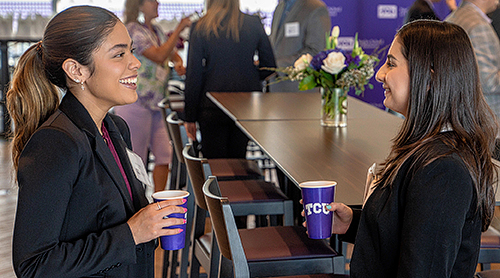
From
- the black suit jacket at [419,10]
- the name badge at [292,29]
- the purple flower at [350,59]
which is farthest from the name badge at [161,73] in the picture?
the black suit jacket at [419,10]

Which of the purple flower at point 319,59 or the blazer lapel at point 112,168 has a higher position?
the purple flower at point 319,59

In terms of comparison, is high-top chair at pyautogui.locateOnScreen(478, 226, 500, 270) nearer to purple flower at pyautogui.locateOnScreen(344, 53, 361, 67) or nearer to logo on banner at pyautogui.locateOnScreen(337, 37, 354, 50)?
purple flower at pyautogui.locateOnScreen(344, 53, 361, 67)

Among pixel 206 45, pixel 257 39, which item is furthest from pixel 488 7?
pixel 206 45

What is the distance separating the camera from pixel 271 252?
1.75 m

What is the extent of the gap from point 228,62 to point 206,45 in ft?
0.59

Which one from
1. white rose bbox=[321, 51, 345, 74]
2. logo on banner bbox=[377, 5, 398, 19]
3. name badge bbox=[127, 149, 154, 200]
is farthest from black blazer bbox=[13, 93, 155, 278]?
logo on banner bbox=[377, 5, 398, 19]

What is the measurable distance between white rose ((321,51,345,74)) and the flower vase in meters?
0.12

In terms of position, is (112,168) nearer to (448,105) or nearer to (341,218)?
(341,218)

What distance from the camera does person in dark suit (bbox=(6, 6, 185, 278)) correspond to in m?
1.12

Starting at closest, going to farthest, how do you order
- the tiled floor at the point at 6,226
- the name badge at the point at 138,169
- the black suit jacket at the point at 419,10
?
1. the name badge at the point at 138,169
2. the tiled floor at the point at 6,226
3. the black suit jacket at the point at 419,10

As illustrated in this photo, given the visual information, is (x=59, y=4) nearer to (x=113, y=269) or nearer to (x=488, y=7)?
(x=488, y=7)

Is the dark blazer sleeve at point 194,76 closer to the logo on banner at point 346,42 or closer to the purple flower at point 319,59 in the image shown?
the purple flower at point 319,59

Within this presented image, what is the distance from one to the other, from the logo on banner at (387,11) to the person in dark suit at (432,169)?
244 inches

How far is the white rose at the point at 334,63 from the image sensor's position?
2.45m
